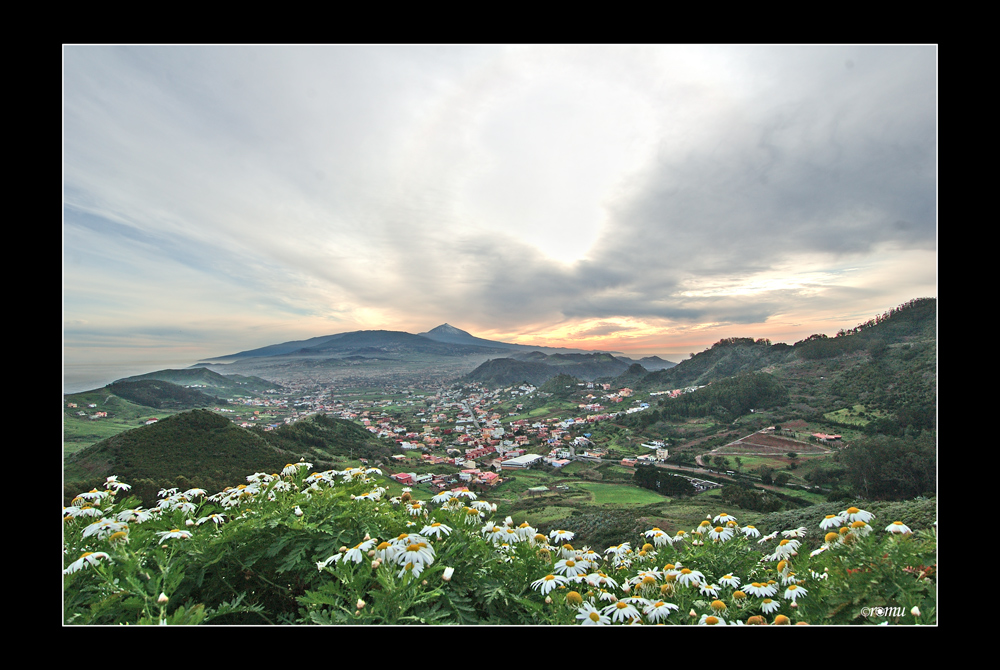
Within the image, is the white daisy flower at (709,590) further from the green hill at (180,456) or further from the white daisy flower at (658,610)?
the green hill at (180,456)

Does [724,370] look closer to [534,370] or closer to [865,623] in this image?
[534,370]

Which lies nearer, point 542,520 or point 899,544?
point 899,544

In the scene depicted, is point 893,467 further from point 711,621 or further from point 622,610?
point 622,610

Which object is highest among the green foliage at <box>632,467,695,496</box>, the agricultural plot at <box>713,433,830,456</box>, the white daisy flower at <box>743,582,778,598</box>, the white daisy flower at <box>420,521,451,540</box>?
the white daisy flower at <box>420,521,451,540</box>

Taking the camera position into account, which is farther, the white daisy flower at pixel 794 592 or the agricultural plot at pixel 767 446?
the agricultural plot at pixel 767 446

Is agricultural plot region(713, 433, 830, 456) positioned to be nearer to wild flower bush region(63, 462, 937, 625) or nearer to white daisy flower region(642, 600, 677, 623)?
wild flower bush region(63, 462, 937, 625)

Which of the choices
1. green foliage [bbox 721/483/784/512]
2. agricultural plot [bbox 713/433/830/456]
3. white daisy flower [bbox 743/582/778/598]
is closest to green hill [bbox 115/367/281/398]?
white daisy flower [bbox 743/582/778/598]

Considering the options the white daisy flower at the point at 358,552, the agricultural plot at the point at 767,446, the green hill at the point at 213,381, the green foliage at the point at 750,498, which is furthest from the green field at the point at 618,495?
the green hill at the point at 213,381
